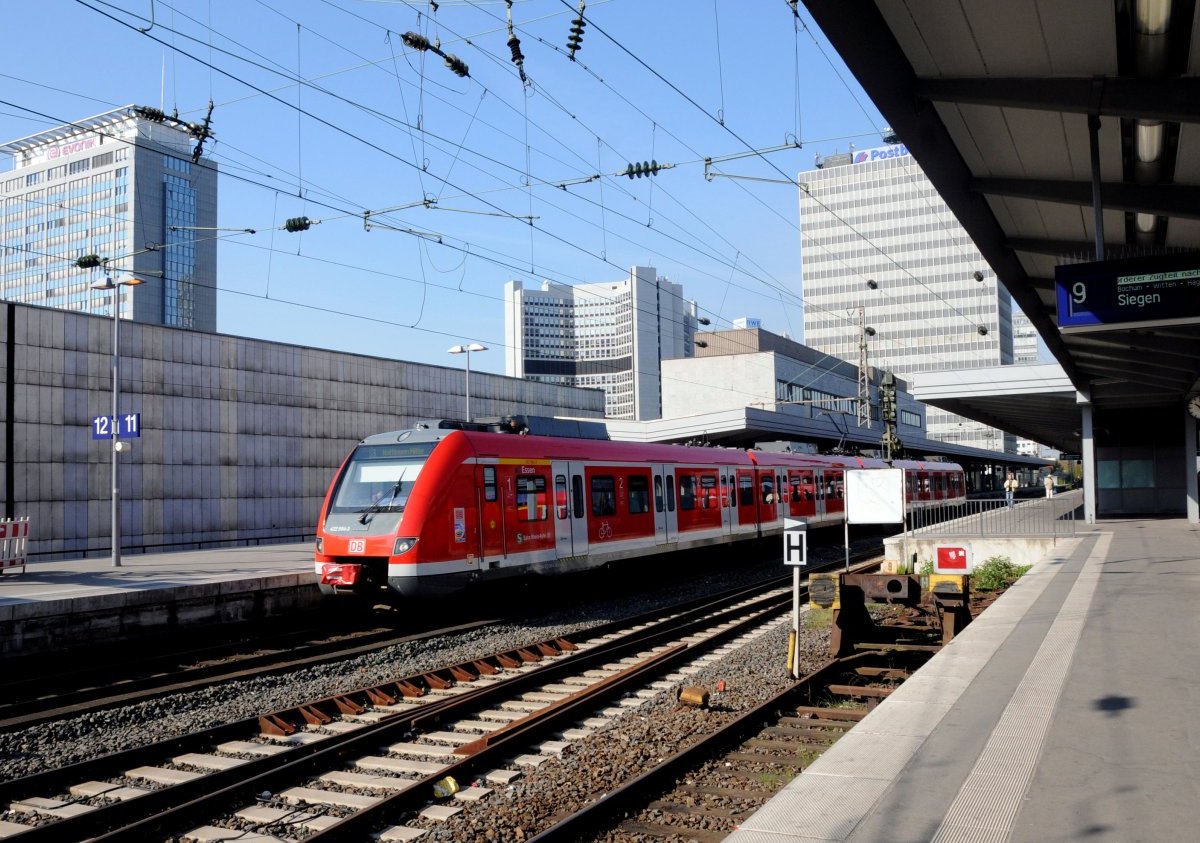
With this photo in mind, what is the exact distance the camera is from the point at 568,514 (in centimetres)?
1622

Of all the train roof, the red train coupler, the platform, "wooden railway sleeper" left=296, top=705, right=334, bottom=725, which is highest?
the train roof

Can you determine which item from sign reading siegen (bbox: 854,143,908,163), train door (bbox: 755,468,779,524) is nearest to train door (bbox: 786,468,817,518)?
train door (bbox: 755,468,779,524)

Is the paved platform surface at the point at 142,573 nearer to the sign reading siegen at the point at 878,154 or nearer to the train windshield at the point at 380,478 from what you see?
the train windshield at the point at 380,478

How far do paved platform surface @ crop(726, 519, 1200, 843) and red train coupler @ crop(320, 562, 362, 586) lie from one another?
773 cm

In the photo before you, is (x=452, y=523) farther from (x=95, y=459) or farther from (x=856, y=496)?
(x=95, y=459)

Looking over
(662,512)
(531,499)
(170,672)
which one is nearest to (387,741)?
(170,672)

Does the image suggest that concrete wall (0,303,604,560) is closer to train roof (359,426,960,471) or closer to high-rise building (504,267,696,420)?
train roof (359,426,960,471)

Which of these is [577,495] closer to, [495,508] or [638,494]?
[638,494]

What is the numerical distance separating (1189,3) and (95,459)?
2443 centimetres

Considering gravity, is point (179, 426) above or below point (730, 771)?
above

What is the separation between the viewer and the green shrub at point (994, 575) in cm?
1742

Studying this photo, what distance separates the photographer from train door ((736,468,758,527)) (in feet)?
75.7

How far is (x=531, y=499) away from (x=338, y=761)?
807 cm

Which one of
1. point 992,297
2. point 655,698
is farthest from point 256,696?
point 992,297
